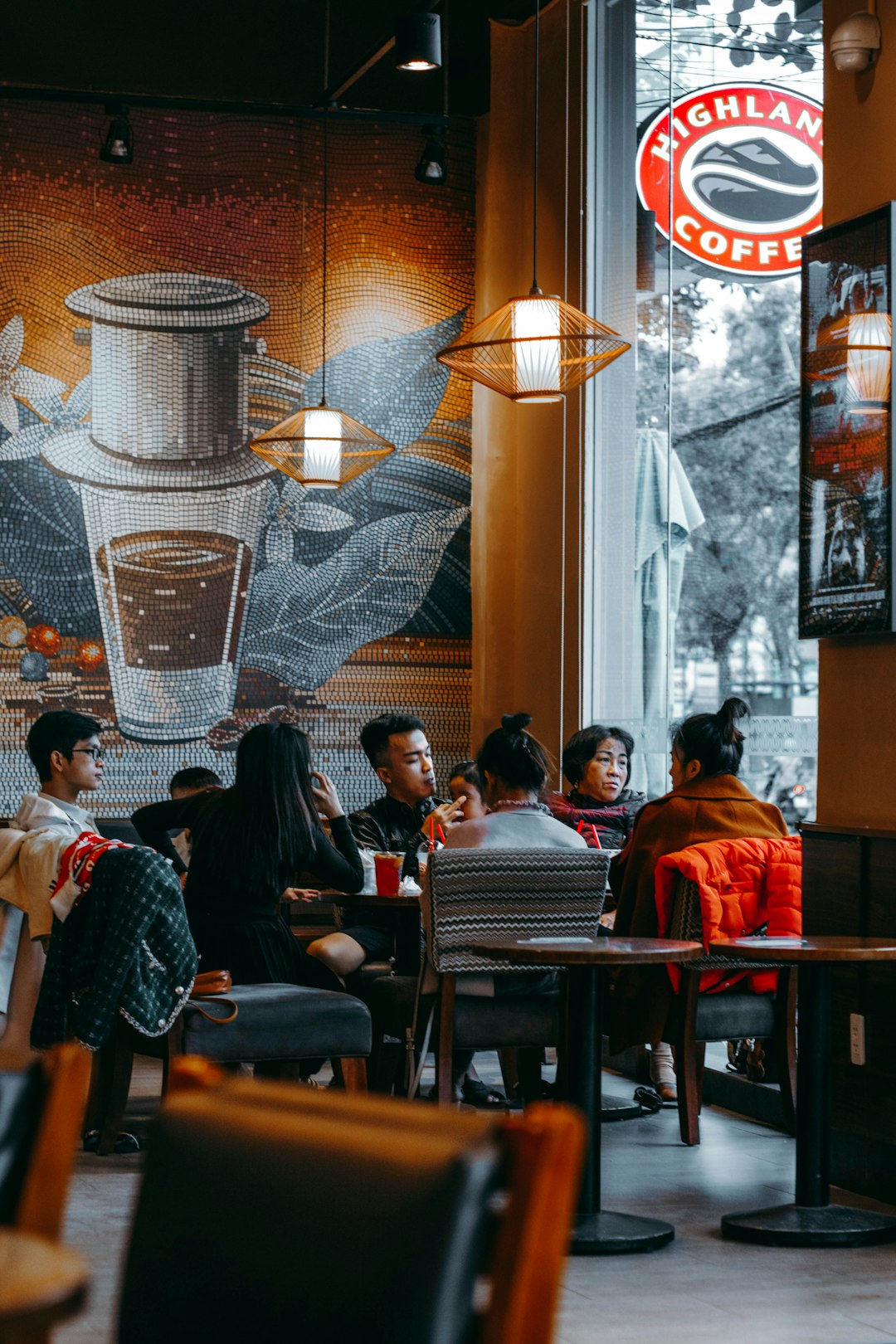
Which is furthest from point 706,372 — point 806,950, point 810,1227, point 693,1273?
point 693,1273

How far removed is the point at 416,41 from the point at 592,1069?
4117 millimetres

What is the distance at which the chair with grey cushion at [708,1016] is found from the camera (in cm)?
500

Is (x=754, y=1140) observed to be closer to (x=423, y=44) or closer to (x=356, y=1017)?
(x=356, y=1017)

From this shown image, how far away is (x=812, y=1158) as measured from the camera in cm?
409

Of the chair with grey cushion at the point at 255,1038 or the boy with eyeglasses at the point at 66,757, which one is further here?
the boy with eyeglasses at the point at 66,757

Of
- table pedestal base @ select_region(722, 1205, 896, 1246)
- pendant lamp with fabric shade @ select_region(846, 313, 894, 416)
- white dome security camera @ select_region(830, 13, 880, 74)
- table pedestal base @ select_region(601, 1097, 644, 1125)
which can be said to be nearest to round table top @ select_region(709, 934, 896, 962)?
table pedestal base @ select_region(722, 1205, 896, 1246)

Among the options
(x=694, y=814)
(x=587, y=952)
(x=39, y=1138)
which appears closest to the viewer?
(x=39, y=1138)

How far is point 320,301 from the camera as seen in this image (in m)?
8.29

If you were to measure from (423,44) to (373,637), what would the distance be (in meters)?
2.85

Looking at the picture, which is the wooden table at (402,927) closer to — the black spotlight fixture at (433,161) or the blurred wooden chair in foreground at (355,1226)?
the blurred wooden chair in foreground at (355,1226)

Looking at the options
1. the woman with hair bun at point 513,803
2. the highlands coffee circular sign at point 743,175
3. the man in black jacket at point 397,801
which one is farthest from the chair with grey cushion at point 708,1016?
the highlands coffee circular sign at point 743,175

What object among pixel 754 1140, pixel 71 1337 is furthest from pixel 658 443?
pixel 71 1337

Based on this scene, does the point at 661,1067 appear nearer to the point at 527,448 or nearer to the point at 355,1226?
the point at 527,448

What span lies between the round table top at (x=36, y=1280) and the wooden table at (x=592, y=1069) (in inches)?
98.2
